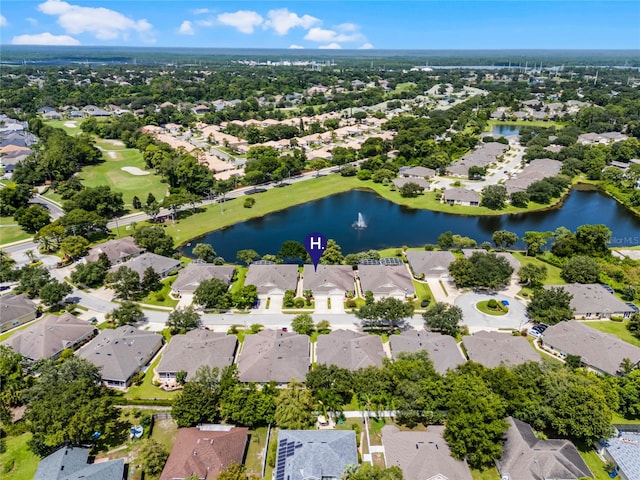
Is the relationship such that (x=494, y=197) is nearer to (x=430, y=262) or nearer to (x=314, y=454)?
(x=430, y=262)

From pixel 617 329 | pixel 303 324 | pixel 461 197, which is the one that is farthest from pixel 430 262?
pixel 461 197

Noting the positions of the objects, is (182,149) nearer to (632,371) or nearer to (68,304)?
(68,304)

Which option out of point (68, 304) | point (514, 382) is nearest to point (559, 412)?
point (514, 382)

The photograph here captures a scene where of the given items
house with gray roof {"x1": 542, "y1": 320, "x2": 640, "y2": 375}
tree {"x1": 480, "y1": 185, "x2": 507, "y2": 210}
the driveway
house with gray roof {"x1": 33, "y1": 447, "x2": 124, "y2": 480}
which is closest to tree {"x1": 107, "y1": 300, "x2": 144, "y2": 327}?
house with gray roof {"x1": 33, "y1": 447, "x2": 124, "y2": 480}

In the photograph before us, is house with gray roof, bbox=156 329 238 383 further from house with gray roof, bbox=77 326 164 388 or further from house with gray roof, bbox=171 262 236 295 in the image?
house with gray roof, bbox=171 262 236 295

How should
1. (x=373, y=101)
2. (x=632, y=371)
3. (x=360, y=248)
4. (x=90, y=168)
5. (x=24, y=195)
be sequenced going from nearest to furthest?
(x=632, y=371) < (x=360, y=248) < (x=24, y=195) < (x=90, y=168) < (x=373, y=101)
